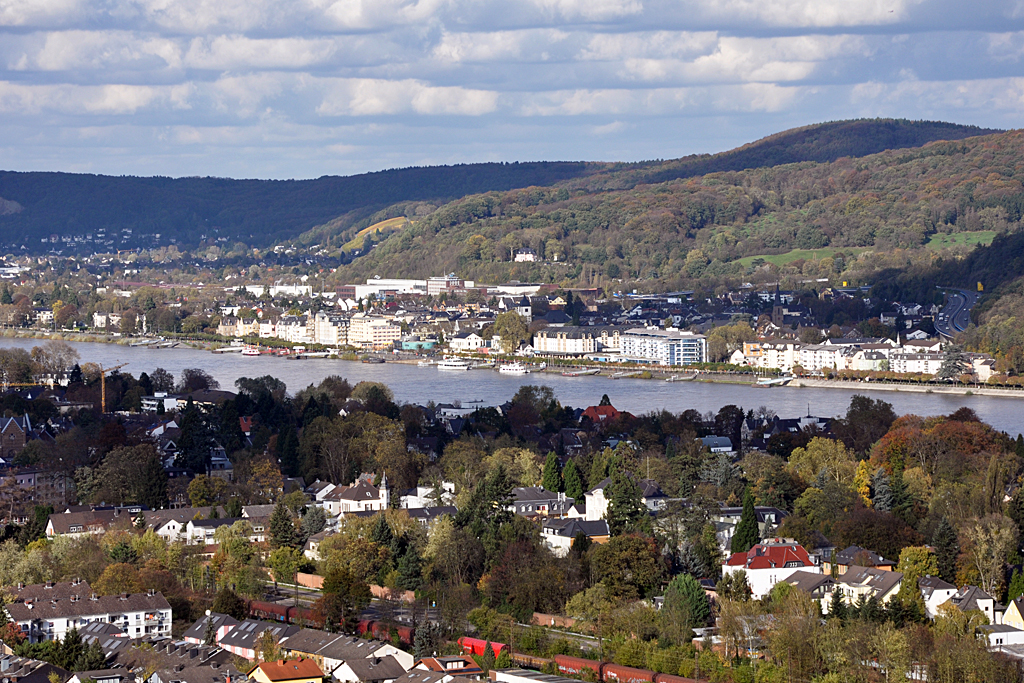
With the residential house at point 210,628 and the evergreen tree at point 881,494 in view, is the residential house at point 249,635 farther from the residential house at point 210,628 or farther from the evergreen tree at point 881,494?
the evergreen tree at point 881,494

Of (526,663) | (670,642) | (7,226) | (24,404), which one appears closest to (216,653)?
(526,663)

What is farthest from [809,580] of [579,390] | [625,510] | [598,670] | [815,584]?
[579,390]

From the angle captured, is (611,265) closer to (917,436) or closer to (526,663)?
(917,436)

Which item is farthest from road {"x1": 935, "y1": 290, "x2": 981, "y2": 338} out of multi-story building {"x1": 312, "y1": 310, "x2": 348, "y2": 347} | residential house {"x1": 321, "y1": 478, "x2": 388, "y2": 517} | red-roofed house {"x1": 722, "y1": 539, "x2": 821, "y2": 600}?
red-roofed house {"x1": 722, "y1": 539, "x2": 821, "y2": 600}

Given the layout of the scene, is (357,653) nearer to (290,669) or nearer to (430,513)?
(290,669)

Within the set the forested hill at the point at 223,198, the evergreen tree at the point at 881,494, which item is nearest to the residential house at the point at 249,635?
the evergreen tree at the point at 881,494

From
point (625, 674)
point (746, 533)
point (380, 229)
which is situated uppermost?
point (380, 229)
